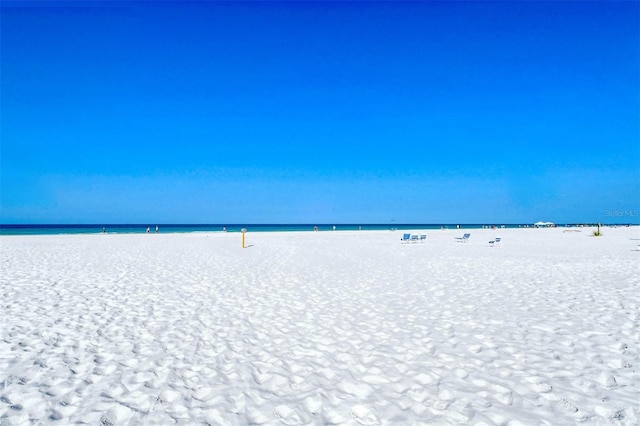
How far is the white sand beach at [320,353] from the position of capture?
3766mm

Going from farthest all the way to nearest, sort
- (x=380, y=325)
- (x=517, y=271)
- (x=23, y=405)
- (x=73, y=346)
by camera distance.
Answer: (x=517, y=271) → (x=380, y=325) → (x=73, y=346) → (x=23, y=405)

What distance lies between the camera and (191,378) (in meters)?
4.48

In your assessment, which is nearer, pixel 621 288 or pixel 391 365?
pixel 391 365

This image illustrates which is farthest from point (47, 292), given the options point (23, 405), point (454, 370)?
point (454, 370)

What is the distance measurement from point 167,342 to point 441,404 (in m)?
4.09

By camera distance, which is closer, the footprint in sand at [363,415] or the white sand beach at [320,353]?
the footprint in sand at [363,415]

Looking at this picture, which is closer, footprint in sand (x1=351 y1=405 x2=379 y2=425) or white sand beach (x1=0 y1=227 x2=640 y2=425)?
footprint in sand (x1=351 y1=405 x2=379 y2=425)

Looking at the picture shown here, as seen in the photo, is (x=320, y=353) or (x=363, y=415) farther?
(x=320, y=353)

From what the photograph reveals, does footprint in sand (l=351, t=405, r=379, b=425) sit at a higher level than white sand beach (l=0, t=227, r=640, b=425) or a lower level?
lower

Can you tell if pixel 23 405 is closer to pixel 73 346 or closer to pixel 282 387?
pixel 73 346

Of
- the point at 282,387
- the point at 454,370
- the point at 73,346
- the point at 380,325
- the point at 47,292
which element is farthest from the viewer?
the point at 47,292

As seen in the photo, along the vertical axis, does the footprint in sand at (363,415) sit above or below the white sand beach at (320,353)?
below

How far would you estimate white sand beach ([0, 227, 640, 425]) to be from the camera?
3766mm

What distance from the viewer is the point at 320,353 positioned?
5.28m
